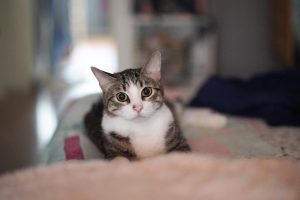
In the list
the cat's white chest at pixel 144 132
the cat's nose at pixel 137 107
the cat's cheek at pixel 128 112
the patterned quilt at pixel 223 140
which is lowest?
the patterned quilt at pixel 223 140

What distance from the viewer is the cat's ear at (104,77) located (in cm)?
95

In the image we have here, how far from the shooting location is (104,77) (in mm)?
964

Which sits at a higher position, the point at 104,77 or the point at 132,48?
the point at 104,77

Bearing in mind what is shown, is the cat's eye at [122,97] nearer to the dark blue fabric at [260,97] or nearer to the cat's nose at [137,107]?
the cat's nose at [137,107]

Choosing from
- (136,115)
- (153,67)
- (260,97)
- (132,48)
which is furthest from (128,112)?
(132,48)

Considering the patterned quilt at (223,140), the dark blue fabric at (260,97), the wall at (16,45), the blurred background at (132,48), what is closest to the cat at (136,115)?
the patterned quilt at (223,140)

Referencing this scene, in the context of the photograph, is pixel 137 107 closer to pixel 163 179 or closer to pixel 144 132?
pixel 144 132

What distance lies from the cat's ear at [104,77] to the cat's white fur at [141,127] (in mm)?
64

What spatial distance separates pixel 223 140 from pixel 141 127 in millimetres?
326

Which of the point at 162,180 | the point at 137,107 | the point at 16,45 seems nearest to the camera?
the point at 162,180

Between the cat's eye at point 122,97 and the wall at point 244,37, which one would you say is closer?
the cat's eye at point 122,97

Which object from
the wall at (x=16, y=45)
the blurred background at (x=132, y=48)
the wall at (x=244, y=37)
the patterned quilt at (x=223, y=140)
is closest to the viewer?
the patterned quilt at (x=223, y=140)

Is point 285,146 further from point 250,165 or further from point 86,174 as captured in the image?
point 86,174

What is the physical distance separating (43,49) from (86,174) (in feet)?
10.3
